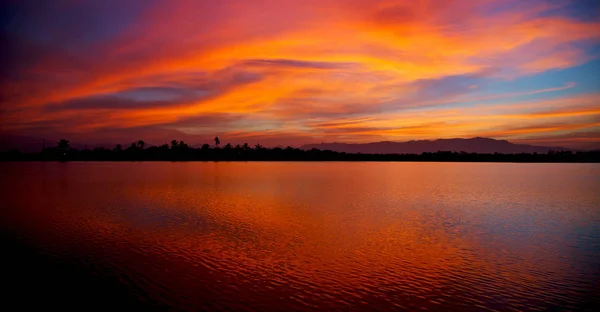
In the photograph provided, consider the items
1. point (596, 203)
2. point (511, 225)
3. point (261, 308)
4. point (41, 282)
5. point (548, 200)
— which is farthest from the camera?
point (548, 200)

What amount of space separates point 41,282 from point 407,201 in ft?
138

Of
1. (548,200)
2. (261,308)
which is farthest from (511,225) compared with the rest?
(261,308)

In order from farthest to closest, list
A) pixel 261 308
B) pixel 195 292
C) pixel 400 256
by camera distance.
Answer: pixel 400 256, pixel 195 292, pixel 261 308

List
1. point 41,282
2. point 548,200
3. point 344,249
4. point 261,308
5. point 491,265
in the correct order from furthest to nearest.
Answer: point 548,200
point 344,249
point 491,265
point 41,282
point 261,308

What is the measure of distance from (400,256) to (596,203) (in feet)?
137

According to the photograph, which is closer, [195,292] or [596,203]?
[195,292]

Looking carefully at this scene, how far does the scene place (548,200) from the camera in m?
53.2

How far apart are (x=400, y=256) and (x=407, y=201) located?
29.2 meters

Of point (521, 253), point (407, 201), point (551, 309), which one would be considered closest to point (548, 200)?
point (407, 201)

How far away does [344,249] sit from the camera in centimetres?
2402

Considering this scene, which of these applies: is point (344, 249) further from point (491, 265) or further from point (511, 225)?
point (511, 225)

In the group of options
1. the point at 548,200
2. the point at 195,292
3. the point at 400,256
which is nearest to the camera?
the point at 195,292

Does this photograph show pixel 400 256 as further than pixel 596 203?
No

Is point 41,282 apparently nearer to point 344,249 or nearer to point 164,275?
point 164,275
